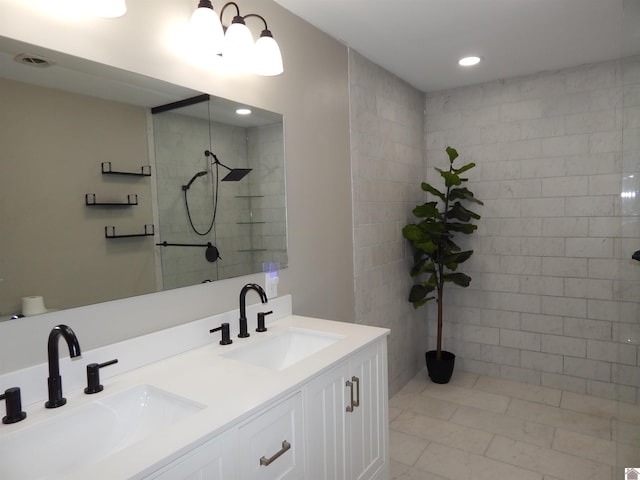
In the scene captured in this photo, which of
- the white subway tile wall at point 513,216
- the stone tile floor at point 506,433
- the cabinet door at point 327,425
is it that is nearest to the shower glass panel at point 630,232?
the stone tile floor at point 506,433

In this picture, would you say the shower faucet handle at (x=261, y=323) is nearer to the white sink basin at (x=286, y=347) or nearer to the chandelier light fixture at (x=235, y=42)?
the white sink basin at (x=286, y=347)

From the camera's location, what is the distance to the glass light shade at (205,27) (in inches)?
61.6

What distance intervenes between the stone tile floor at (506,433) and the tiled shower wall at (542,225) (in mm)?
301

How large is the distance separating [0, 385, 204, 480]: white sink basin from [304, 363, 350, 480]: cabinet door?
0.43 meters

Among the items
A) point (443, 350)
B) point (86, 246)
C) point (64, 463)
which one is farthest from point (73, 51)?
point (443, 350)

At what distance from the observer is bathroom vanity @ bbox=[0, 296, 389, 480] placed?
1.02 m

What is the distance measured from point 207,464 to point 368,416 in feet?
3.00

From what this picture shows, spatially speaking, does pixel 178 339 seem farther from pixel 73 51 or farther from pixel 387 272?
pixel 387 272

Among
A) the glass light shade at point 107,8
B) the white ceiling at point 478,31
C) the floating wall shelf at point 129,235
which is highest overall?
the white ceiling at point 478,31

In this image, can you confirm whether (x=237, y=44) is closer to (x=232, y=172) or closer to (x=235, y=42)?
(x=235, y=42)

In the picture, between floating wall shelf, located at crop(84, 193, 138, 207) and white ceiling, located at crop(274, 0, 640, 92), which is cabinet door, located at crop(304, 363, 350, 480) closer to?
floating wall shelf, located at crop(84, 193, 138, 207)

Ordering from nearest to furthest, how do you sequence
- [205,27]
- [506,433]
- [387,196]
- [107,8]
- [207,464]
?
[207,464] < [107,8] < [205,27] < [506,433] < [387,196]

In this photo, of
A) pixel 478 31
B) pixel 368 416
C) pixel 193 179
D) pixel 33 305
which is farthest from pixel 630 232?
pixel 33 305

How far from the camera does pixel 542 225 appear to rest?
338 centimetres
